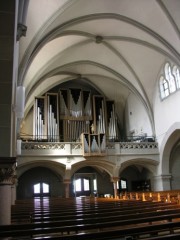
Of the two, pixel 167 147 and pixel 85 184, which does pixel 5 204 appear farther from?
pixel 85 184

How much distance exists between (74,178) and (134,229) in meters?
20.3

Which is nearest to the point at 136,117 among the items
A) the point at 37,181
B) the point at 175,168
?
the point at 175,168

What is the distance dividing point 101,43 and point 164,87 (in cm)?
507

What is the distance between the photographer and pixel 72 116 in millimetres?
21359

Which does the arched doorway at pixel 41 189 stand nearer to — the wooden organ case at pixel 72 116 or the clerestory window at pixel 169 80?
the wooden organ case at pixel 72 116

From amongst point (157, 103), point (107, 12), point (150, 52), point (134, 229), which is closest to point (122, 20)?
point (107, 12)

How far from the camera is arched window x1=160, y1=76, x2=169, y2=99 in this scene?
58.6 ft

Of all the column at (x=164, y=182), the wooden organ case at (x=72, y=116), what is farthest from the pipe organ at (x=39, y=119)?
the column at (x=164, y=182)

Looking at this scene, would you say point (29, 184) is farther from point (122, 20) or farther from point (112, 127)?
point (122, 20)

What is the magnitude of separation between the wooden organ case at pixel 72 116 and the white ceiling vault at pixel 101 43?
3.73 feet

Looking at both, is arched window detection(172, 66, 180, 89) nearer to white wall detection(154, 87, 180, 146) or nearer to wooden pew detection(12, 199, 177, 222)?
white wall detection(154, 87, 180, 146)

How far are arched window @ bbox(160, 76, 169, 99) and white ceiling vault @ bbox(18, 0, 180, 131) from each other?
62 centimetres

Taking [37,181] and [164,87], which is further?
[37,181]

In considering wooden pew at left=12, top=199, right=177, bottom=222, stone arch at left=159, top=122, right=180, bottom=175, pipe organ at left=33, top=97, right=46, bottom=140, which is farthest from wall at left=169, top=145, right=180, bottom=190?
wooden pew at left=12, top=199, right=177, bottom=222
